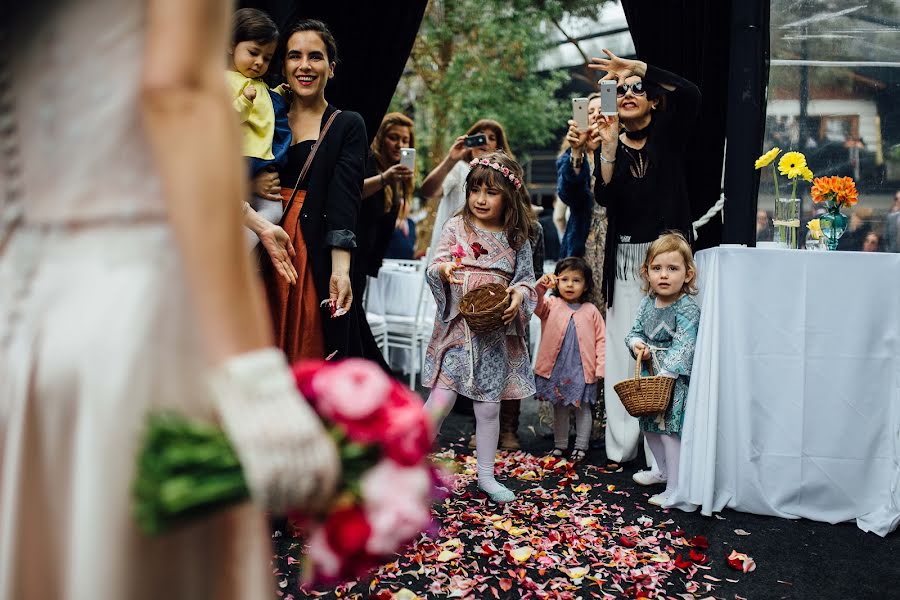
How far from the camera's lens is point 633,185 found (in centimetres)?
423

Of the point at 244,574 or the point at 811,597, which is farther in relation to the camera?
the point at 811,597

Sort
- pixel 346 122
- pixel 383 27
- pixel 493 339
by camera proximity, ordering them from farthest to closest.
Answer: pixel 383 27 → pixel 493 339 → pixel 346 122

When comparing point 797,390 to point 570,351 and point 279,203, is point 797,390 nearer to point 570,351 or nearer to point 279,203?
point 570,351

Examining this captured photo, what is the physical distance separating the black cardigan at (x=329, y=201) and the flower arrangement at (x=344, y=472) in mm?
2024

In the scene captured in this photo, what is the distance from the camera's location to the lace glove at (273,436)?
653 mm

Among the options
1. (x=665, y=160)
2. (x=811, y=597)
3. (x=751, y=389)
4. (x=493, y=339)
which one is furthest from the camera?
(x=665, y=160)

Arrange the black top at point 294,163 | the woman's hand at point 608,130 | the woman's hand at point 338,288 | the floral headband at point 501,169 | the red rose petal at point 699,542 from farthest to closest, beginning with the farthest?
the woman's hand at point 608,130 → the floral headband at point 501,169 → the red rose petal at point 699,542 → the black top at point 294,163 → the woman's hand at point 338,288

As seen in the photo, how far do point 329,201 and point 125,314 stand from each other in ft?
7.02

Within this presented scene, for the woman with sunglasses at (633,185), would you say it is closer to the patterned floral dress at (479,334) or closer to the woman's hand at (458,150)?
the patterned floral dress at (479,334)

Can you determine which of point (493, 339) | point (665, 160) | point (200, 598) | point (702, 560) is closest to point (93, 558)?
point (200, 598)

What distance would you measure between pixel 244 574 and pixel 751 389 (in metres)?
3.04

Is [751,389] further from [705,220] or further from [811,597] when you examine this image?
[705,220]

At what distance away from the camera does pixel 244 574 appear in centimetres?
75

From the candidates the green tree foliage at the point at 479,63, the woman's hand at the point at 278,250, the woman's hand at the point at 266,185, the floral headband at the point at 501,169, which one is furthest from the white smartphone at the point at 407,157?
the green tree foliage at the point at 479,63
